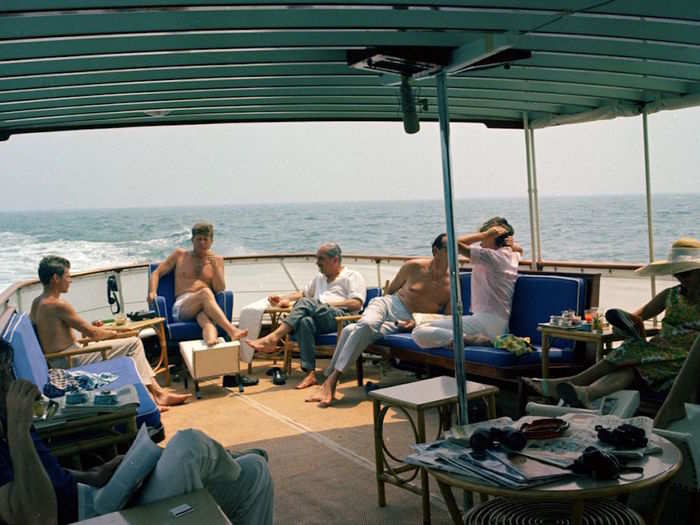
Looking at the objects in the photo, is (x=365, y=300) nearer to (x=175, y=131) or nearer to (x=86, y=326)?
(x=86, y=326)

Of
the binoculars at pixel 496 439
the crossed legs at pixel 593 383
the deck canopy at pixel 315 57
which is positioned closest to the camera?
the binoculars at pixel 496 439

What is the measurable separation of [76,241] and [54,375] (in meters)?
39.7

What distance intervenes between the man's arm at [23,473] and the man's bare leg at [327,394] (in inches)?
142

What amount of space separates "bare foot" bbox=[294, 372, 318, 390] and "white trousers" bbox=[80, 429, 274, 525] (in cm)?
360

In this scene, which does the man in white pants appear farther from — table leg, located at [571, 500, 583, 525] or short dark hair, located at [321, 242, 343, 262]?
table leg, located at [571, 500, 583, 525]

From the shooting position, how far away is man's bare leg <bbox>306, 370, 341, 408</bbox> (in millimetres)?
5598

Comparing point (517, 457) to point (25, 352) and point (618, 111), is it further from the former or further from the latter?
point (618, 111)

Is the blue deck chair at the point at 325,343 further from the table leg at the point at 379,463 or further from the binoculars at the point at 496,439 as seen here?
the binoculars at the point at 496,439

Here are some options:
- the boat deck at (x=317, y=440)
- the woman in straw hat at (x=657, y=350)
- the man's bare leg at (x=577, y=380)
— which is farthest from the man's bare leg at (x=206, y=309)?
the woman in straw hat at (x=657, y=350)

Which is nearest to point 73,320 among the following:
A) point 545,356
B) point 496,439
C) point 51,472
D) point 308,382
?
point 308,382

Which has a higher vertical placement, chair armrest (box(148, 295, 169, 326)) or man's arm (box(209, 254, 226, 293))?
man's arm (box(209, 254, 226, 293))

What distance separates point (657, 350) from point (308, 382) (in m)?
3.14

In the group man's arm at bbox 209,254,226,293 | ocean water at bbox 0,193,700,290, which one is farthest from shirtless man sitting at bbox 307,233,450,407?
ocean water at bbox 0,193,700,290

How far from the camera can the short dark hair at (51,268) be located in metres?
5.30
